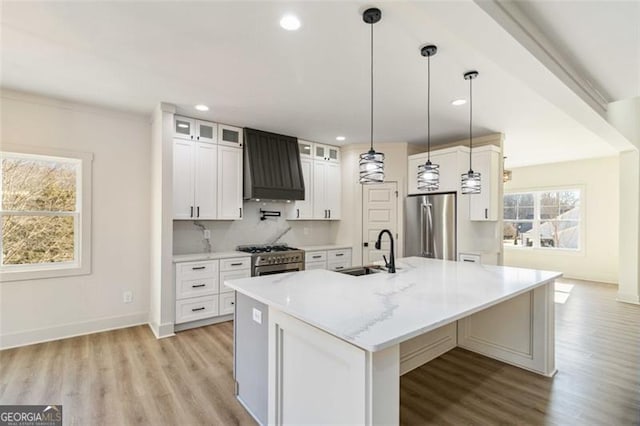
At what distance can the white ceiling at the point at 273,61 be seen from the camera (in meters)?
1.92

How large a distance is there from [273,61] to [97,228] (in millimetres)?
2954

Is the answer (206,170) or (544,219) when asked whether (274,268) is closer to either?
(206,170)

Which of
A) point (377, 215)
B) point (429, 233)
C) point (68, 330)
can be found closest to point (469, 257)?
point (429, 233)

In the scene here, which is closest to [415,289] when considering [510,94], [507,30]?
[507,30]

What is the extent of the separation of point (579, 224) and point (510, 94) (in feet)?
18.0

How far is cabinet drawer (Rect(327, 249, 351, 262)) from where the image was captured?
516cm

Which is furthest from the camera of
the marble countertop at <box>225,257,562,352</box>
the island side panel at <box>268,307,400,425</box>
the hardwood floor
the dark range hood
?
the dark range hood

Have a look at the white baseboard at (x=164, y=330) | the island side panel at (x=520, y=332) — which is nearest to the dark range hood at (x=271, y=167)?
the white baseboard at (x=164, y=330)

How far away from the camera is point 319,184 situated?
5.37 metres

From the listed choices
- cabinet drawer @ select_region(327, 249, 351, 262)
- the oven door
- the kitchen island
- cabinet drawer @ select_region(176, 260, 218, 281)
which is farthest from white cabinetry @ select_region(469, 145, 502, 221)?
cabinet drawer @ select_region(176, 260, 218, 281)

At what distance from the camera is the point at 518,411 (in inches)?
84.7

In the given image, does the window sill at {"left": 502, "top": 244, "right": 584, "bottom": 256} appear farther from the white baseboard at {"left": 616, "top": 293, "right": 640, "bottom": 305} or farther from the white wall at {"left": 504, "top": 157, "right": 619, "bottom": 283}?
the white baseboard at {"left": 616, "top": 293, "right": 640, "bottom": 305}

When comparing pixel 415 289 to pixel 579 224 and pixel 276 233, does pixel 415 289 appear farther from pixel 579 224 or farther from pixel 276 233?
pixel 579 224

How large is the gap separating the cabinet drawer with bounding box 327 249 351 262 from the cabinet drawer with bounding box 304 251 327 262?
113 millimetres
